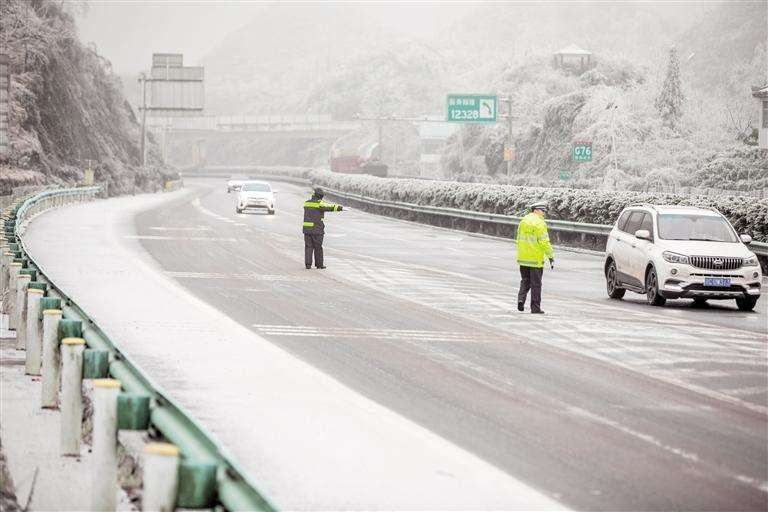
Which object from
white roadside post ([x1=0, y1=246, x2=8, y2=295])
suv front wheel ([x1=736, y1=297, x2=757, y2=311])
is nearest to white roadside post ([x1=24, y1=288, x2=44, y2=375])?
white roadside post ([x1=0, y1=246, x2=8, y2=295])

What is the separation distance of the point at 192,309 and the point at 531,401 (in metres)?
7.95

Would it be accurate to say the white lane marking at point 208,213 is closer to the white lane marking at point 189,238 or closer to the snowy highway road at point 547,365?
the white lane marking at point 189,238

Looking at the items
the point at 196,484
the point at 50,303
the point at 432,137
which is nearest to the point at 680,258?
the point at 50,303

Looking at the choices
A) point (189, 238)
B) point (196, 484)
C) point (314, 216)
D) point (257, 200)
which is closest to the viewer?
point (196, 484)

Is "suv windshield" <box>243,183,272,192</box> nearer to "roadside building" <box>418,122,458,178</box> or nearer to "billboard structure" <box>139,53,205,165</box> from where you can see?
"billboard structure" <box>139,53,205,165</box>

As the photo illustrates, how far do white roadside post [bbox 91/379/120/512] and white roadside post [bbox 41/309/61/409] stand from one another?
324 cm

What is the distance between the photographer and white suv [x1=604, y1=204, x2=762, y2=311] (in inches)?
832

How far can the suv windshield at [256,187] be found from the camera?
5775cm

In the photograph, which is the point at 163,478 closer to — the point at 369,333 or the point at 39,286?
the point at 39,286

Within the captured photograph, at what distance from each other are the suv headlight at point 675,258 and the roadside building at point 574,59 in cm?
10172

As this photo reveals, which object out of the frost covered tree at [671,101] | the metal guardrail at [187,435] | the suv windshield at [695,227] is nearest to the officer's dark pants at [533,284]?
the suv windshield at [695,227]

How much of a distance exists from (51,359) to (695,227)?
15.2 m

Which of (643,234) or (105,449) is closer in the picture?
(105,449)

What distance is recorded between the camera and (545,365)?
13.6m
